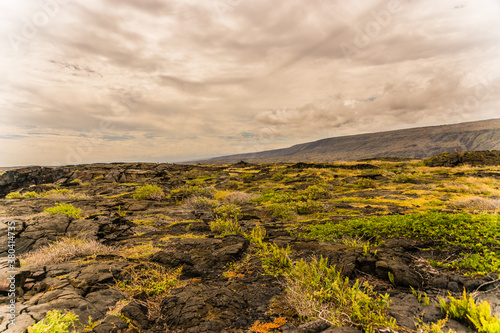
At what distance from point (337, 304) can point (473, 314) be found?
88.7 inches

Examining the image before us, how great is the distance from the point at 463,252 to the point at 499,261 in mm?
957

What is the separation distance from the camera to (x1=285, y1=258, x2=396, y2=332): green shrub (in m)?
4.05

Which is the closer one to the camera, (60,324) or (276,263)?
(60,324)

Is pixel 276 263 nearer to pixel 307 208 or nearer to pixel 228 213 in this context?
pixel 228 213

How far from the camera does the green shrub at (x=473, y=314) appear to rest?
3.35m

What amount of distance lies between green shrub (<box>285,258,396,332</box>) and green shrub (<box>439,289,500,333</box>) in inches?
41.8

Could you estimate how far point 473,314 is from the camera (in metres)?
3.75

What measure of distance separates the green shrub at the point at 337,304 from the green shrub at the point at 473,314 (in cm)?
106

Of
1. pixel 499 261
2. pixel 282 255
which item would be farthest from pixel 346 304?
pixel 499 261

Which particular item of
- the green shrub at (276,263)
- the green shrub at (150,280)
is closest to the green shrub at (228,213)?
the green shrub at (276,263)

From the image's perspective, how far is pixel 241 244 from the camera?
869 cm

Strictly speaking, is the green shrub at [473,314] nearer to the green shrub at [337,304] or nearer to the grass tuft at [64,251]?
the green shrub at [337,304]

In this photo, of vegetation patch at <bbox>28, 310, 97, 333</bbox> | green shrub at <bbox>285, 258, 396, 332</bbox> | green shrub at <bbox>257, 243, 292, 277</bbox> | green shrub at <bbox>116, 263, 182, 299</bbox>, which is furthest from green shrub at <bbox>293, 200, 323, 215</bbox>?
vegetation patch at <bbox>28, 310, 97, 333</bbox>

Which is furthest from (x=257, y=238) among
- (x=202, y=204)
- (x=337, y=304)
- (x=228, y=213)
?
(x=202, y=204)
